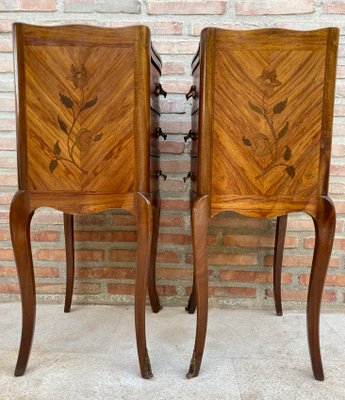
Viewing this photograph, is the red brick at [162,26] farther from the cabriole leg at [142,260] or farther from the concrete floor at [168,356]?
the concrete floor at [168,356]

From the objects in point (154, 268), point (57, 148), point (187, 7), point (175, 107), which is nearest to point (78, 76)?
point (57, 148)

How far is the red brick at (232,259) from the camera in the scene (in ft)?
5.36

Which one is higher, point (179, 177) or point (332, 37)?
point (332, 37)

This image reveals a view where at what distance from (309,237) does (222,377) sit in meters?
0.79

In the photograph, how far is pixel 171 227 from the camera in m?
1.63

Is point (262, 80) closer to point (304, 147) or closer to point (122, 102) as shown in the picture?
point (304, 147)

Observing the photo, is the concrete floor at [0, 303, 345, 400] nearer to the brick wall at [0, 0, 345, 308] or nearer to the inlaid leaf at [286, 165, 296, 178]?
the brick wall at [0, 0, 345, 308]

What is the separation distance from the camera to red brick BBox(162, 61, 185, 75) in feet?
5.03

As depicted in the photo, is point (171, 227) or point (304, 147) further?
point (171, 227)

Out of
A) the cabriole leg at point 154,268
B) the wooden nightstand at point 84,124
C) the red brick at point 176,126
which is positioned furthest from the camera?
the red brick at point 176,126

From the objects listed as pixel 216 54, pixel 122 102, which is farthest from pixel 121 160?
pixel 216 54

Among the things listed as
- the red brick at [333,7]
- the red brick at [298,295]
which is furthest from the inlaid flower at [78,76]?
the red brick at [298,295]

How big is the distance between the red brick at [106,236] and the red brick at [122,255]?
52 millimetres

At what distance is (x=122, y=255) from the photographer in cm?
165
